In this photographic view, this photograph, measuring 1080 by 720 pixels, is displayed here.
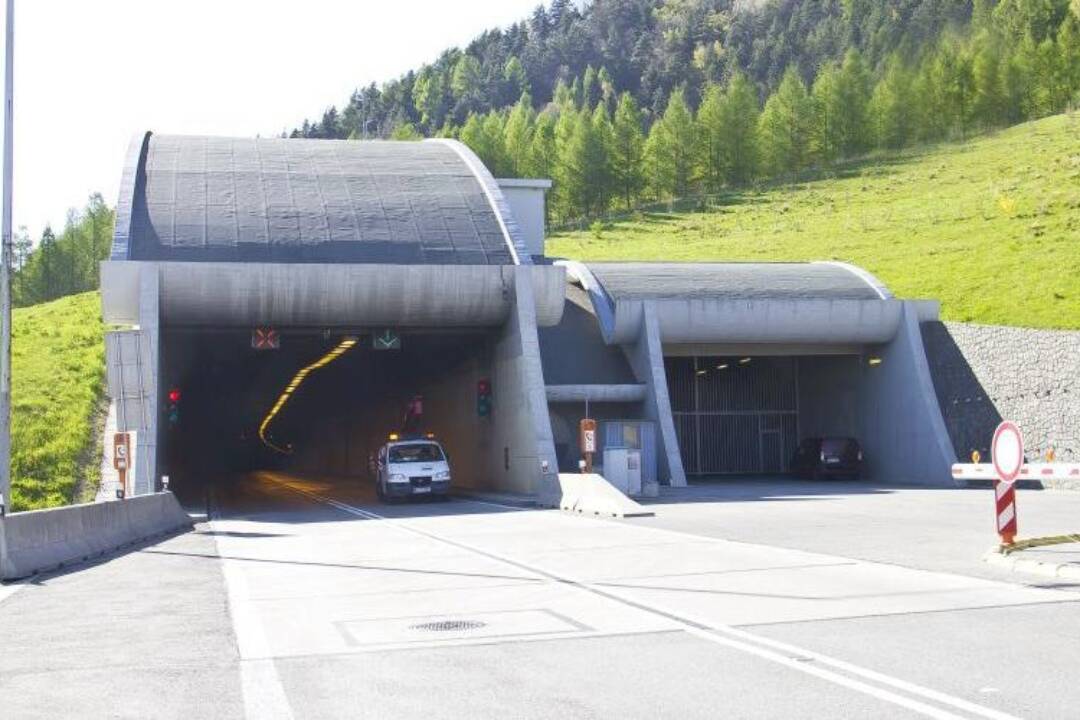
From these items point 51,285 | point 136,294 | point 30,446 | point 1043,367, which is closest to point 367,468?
point 30,446

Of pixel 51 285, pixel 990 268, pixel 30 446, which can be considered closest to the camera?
pixel 30 446

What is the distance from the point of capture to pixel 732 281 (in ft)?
151

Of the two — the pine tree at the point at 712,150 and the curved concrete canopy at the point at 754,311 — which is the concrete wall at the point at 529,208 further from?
the pine tree at the point at 712,150

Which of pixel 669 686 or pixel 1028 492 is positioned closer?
pixel 669 686

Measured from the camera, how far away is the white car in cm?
3656

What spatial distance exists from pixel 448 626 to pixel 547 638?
123 cm

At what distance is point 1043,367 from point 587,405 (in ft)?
43.7

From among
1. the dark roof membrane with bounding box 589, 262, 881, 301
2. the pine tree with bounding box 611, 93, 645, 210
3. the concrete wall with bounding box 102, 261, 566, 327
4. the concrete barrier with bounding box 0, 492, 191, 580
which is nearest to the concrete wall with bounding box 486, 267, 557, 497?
the concrete wall with bounding box 102, 261, 566, 327

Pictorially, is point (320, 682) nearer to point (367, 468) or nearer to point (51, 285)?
point (367, 468)

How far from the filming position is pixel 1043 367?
3738cm

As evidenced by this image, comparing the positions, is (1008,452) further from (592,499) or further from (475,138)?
(475,138)

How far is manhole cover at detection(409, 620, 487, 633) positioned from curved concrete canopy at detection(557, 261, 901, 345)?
31.5m

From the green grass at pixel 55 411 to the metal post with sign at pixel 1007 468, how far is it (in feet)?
97.3

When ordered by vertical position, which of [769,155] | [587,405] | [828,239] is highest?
[769,155]
